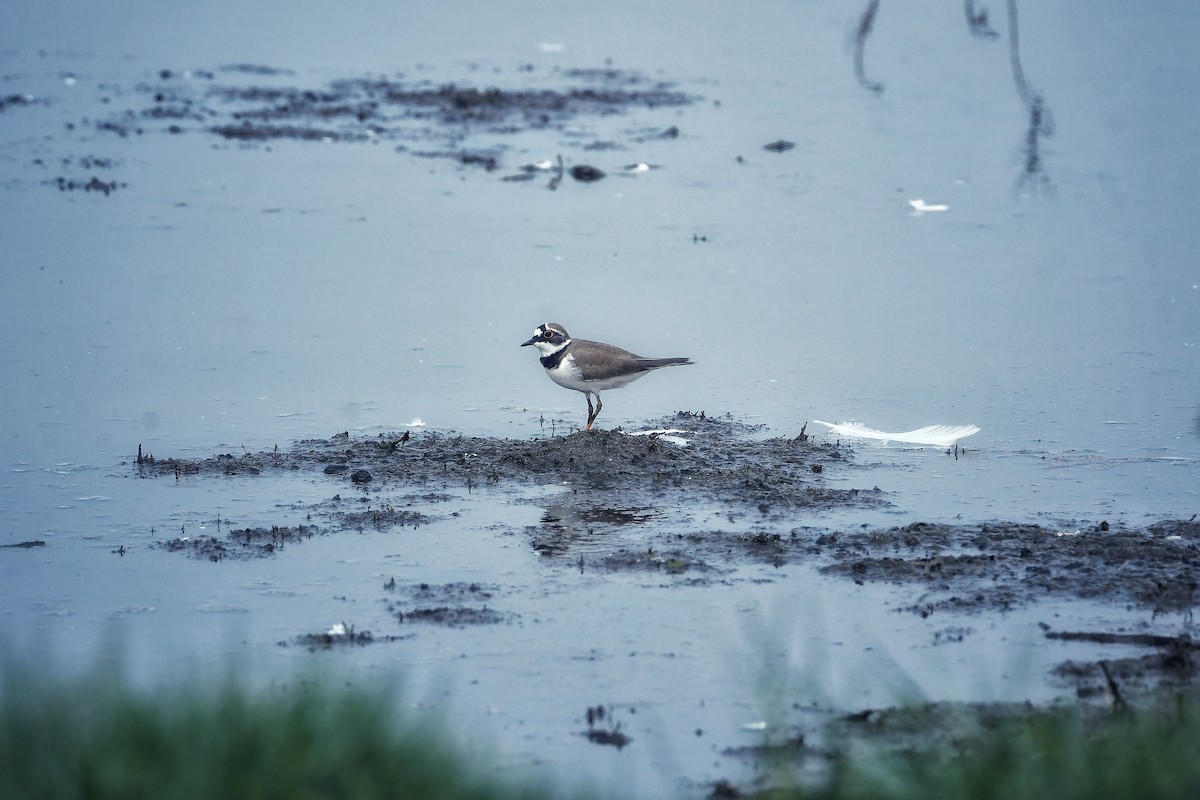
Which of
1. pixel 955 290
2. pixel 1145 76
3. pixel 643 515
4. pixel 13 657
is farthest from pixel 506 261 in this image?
pixel 1145 76

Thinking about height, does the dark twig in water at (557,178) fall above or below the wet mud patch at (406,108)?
below

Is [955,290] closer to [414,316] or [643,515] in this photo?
[414,316]

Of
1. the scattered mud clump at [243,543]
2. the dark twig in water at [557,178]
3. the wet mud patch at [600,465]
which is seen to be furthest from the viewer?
the dark twig in water at [557,178]

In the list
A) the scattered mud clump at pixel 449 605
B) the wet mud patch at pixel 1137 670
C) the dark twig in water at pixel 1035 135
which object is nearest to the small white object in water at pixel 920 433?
the wet mud patch at pixel 1137 670

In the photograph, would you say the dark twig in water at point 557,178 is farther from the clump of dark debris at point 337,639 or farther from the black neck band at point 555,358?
the clump of dark debris at point 337,639

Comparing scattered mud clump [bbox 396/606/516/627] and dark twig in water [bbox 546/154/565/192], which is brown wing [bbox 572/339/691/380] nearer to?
scattered mud clump [bbox 396/606/516/627]

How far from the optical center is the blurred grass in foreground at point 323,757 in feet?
14.9

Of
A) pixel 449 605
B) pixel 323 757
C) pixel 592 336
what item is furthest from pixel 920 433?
pixel 323 757

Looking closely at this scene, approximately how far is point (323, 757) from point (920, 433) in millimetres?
5678

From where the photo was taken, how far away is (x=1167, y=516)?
26.6 ft

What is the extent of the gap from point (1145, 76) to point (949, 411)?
579 inches

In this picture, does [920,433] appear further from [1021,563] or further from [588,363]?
[1021,563]

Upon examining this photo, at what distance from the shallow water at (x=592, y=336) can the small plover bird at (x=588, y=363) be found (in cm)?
31

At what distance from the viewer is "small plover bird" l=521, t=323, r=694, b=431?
9.75 m
